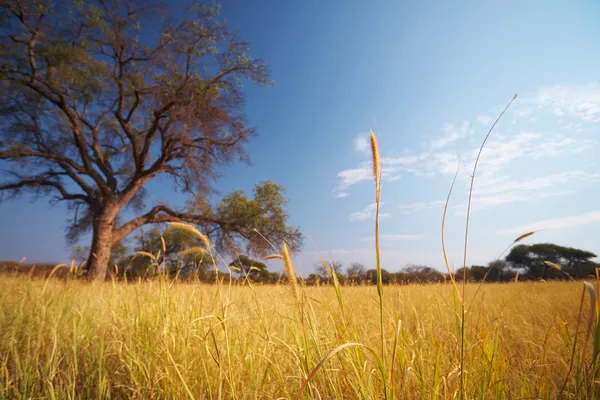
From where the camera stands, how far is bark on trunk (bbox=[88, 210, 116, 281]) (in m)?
10.8

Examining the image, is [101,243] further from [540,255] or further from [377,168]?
[540,255]

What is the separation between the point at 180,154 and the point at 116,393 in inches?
490

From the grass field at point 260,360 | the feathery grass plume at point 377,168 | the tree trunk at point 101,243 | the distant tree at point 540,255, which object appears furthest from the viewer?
the distant tree at point 540,255

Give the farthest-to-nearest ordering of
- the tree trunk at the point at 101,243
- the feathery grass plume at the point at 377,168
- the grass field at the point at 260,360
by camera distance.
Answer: the tree trunk at the point at 101,243
the grass field at the point at 260,360
the feathery grass plume at the point at 377,168

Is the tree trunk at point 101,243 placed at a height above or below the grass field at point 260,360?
above

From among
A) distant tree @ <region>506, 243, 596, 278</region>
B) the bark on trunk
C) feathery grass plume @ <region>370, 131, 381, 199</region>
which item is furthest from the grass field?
distant tree @ <region>506, 243, 596, 278</region>

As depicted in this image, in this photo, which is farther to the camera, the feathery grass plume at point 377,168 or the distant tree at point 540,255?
the distant tree at point 540,255

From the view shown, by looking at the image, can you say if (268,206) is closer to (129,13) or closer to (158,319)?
(129,13)

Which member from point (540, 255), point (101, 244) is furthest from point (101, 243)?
point (540, 255)

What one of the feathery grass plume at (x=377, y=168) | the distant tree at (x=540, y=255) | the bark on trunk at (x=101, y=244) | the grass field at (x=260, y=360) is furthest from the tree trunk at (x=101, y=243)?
the distant tree at (x=540, y=255)

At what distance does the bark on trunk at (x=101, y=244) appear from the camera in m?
10.8

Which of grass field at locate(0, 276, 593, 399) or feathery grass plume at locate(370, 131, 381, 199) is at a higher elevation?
feathery grass plume at locate(370, 131, 381, 199)

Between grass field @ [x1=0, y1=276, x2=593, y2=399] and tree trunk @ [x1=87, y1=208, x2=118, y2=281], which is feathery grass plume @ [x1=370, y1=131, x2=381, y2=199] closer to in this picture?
grass field @ [x1=0, y1=276, x2=593, y2=399]

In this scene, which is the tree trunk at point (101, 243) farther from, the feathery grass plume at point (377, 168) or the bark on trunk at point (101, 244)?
the feathery grass plume at point (377, 168)
